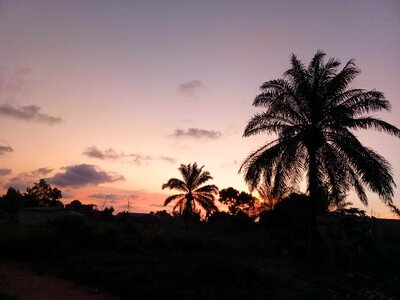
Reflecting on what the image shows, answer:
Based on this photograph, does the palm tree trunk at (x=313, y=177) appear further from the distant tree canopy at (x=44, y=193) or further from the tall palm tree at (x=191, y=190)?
the distant tree canopy at (x=44, y=193)

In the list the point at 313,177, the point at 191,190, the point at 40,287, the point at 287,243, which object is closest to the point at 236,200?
the point at 191,190

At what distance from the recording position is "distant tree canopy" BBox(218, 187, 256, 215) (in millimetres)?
56906

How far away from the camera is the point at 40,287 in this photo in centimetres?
1223

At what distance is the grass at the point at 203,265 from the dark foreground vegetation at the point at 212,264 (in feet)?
0.10

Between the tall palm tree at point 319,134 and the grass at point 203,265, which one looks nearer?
the grass at point 203,265

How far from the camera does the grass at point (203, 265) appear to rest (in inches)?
474

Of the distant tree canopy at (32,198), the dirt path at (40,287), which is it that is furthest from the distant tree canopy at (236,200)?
the dirt path at (40,287)

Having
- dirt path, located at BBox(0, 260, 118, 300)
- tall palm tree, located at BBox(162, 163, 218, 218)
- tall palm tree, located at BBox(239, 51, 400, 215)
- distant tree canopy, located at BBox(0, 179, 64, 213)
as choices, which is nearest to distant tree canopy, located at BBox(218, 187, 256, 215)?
tall palm tree, located at BBox(162, 163, 218, 218)

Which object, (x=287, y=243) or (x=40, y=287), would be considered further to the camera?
(x=287, y=243)

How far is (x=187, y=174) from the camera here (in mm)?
39281

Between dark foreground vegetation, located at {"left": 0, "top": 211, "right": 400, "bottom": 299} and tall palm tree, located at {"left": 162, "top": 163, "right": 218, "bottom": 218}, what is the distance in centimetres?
1473

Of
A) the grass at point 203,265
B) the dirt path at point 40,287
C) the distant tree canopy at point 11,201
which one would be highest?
the distant tree canopy at point 11,201

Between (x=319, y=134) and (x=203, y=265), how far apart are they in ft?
26.2

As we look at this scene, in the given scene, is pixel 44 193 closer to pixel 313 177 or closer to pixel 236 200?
pixel 236 200
